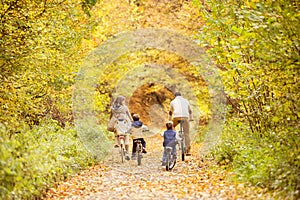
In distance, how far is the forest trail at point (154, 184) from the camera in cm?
923

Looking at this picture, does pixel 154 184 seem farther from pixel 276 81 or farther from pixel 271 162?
pixel 276 81

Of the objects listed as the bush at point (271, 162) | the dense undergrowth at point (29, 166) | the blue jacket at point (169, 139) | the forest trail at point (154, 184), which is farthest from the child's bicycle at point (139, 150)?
the bush at point (271, 162)

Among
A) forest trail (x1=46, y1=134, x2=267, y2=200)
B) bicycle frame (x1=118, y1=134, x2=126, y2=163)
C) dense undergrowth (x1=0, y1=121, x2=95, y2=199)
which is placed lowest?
forest trail (x1=46, y1=134, x2=267, y2=200)

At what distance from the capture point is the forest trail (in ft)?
30.3

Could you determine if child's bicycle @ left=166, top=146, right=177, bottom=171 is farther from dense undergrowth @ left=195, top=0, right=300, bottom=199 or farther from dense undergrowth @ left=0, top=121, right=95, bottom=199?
dense undergrowth @ left=195, top=0, right=300, bottom=199

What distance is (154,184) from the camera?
35.8ft

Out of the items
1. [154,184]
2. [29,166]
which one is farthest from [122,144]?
[29,166]

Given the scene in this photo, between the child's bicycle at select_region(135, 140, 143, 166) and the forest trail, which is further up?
the child's bicycle at select_region(135, 140, 143, 166)

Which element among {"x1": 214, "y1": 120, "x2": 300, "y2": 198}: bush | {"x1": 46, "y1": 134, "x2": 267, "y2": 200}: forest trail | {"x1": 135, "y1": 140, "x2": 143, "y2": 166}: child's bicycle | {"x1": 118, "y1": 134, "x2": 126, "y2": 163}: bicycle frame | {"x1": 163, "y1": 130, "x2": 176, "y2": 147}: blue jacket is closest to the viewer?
{"x1": 214, "y1": 120, "x2": 300, "y2": 198}: bush

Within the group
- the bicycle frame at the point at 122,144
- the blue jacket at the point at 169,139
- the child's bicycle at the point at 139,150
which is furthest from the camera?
the bicycle frame at the point at 122,144

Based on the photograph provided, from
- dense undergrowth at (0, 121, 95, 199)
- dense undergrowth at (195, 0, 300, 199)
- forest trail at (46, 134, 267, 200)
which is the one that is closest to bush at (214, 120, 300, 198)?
dense undergrowth at (195, 0, 300, 199)

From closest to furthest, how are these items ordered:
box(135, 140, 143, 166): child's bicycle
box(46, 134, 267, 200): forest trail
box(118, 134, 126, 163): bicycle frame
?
box(46, 134, 267, 200): forest trail → box(135, 140, 143, 166): child's bicycle → box(118, 134, 126, 163): bicycle frame

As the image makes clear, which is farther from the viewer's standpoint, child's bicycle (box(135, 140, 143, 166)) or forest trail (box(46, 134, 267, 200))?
child's bicycle (box(135, 140, 143, 166))

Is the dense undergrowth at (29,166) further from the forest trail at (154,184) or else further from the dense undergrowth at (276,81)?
the dense undergrowth at (276,81)
